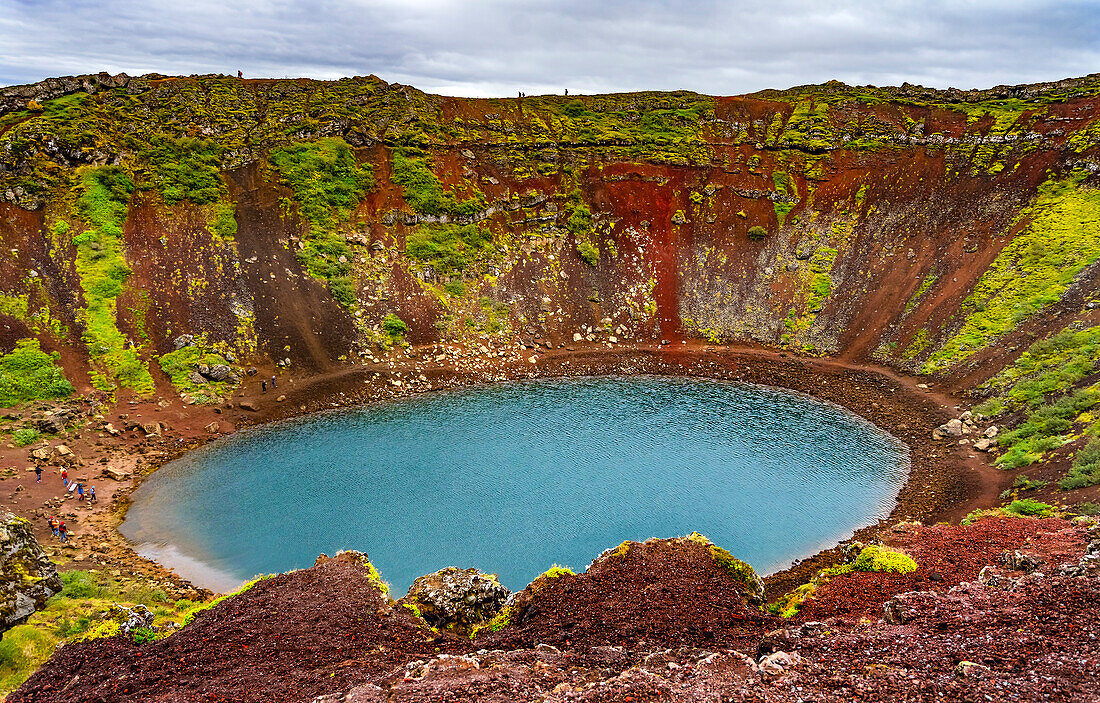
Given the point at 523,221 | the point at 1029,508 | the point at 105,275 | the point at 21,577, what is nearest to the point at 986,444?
the point at 1029,508

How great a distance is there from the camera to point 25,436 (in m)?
36.8

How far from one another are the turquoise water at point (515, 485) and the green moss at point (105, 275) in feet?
34.7

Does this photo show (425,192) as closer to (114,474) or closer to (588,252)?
(588,252)

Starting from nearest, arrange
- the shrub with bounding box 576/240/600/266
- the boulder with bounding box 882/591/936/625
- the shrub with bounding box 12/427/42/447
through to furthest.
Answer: the boulder with bounding box 882/591/936/625
the shrub with bounding box 12/427/42/447
the shrub with bounding box 576/240/600/266

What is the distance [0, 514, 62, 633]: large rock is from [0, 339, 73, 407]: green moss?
20051mm

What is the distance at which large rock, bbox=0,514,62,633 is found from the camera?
818 inches

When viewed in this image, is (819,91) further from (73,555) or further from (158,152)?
(73,555)

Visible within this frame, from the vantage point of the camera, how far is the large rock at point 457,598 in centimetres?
2067

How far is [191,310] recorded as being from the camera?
49281mm

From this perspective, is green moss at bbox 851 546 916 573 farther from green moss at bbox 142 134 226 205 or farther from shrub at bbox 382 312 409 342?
green moss at bbox 142 134 226 205

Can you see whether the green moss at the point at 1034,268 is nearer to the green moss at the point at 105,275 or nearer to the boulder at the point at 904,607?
the boulder at the point at 904,607

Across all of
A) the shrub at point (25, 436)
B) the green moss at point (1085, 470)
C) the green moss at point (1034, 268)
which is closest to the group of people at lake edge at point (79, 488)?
the shrub at point (25, 436)

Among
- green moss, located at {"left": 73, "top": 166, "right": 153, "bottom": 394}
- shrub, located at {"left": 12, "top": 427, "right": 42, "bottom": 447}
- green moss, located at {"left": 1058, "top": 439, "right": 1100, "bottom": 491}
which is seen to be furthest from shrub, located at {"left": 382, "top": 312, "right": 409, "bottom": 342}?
green moss, located at {"left": 1058, "top": 439, "right": 1100, "bottom": 491}

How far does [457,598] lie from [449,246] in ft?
147
